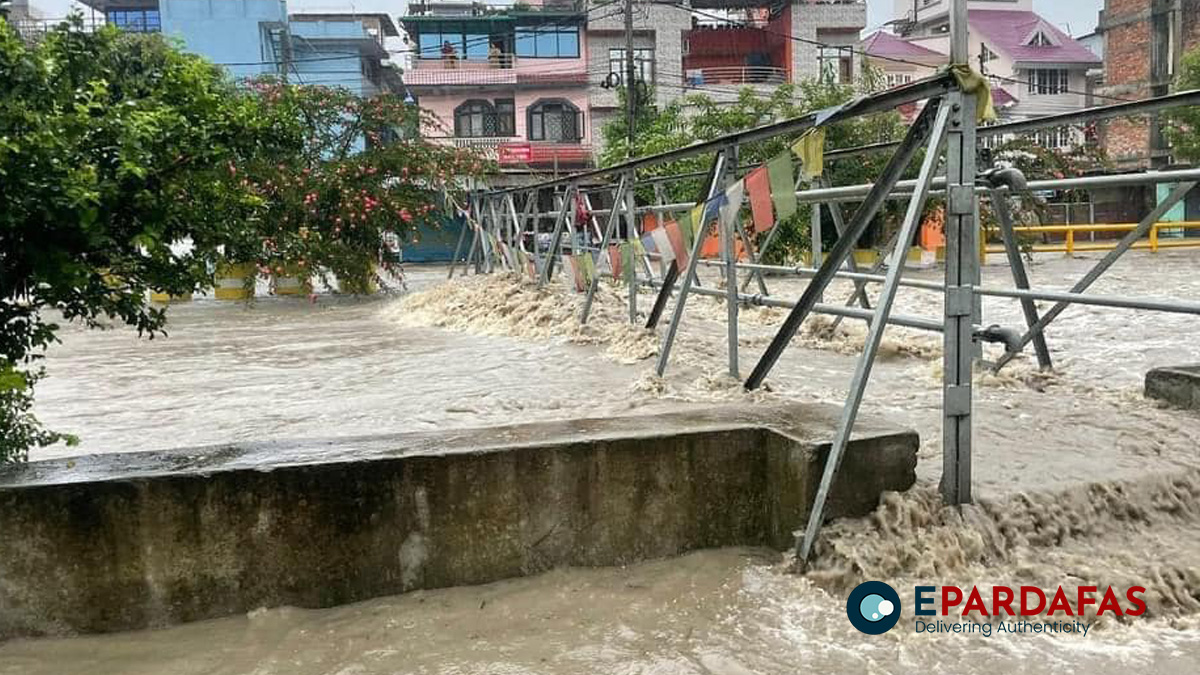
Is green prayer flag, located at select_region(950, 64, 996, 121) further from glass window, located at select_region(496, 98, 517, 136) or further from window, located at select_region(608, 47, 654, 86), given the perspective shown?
glass window, located at select_region(496, 98, 517, 136)

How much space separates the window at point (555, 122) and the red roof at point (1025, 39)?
1534 centimetres

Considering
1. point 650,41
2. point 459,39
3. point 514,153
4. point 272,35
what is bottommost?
point 514,153

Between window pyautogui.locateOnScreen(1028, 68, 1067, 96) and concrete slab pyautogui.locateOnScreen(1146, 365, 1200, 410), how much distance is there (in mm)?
35739

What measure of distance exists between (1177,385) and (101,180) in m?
4.97

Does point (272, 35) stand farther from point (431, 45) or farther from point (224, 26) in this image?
point (431, 45)

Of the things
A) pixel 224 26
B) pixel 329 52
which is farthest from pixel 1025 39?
pixel 224 26

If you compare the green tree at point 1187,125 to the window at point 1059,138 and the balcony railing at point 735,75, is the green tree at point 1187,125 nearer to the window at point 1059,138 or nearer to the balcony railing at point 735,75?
the window at point 1059,138

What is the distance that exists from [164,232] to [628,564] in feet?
6.74

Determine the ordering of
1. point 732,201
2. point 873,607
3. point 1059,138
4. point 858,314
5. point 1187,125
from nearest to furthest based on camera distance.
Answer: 1. point 873,607
2. point 732,201
3. point 858,314
4. point 1187,125
5. point 1059,138

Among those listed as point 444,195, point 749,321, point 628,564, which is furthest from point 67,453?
point 444,195

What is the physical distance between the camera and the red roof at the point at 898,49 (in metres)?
35.8

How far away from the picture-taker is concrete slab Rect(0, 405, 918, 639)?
124 inches

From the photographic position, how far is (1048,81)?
37250mm

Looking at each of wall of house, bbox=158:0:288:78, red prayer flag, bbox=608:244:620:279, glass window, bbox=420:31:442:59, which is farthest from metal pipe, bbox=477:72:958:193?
wall of house, bbox=158:0:288:78
